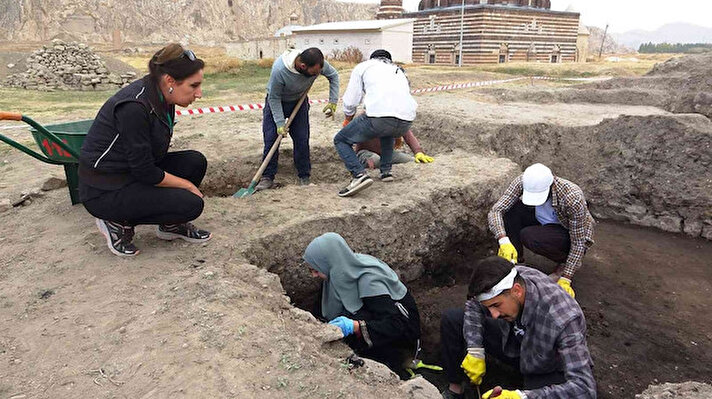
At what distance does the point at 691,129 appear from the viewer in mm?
5785

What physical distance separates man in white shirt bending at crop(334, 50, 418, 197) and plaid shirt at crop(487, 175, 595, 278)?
1.15 m

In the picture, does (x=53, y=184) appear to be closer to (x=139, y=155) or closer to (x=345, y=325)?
(x=139, y=155)

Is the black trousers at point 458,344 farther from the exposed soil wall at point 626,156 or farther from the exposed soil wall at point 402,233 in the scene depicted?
the exposed soil wall at point 626,156

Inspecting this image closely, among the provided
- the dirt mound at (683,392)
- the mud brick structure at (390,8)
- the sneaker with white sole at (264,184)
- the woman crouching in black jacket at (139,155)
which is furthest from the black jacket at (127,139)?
the mud brick structure at (390,8)

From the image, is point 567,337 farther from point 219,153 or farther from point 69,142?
point 219,153

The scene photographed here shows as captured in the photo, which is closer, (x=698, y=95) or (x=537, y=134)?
(x=537, y=134)

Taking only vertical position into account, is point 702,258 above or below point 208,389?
below

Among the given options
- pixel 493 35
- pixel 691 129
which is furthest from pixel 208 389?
pixel 493 35

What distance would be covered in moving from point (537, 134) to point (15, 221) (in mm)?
6320

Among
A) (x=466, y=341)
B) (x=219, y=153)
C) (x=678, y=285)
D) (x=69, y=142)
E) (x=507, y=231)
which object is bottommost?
(x=678, y=285)

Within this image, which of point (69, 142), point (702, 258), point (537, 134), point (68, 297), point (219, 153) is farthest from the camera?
point (537, 134)

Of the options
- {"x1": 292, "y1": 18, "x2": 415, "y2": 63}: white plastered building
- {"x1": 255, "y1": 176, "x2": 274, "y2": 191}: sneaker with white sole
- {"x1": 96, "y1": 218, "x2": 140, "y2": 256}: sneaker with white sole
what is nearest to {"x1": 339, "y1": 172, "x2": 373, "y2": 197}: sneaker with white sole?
{"x1": 255, "y1": 176, "x2": 274, "y2": 191}: sneaker with white sole

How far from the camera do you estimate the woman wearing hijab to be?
3.01 m

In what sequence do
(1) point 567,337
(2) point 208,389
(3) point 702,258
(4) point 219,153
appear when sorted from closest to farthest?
(2) point 208,389 < (1) point 567,337 < (3) point 702,258 < (4) point 219,153
